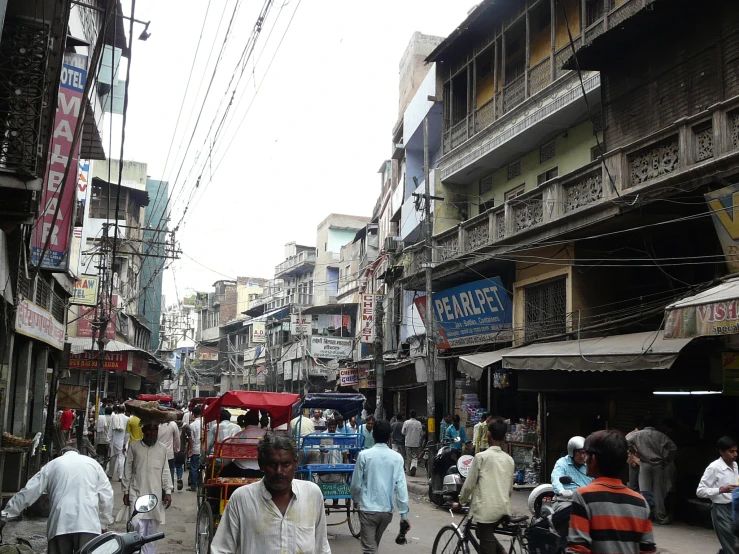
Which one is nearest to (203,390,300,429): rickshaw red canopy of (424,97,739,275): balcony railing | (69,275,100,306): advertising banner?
(424,97,739,275): balcony railing

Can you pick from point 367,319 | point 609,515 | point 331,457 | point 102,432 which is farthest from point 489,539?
point 367,319

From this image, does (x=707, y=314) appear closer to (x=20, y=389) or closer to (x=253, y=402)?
(x=253, y=402)

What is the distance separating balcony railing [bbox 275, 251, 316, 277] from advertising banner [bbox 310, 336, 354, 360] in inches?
574

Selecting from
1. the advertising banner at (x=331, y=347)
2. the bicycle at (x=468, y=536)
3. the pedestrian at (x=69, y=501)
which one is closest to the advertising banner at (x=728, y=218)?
the bicycle at (x=468, y=536)

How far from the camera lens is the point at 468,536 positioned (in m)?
7.30

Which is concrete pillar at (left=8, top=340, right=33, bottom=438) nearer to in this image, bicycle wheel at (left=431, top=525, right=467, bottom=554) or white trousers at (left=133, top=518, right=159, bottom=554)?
white trousers at (left=133, top=518, right=159, bottom=554)

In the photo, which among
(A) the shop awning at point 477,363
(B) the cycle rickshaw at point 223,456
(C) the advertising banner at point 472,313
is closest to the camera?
(B) the cycle rickshaw at point 223,456

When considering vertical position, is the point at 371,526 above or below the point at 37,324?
below

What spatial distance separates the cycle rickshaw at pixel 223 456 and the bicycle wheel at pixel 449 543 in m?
2.46

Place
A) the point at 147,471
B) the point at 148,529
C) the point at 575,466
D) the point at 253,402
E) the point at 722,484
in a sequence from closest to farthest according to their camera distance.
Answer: the point at 575,466 → the point at 722,484 → the point at 148,529 → the point at 147,471 → the point at 253,402

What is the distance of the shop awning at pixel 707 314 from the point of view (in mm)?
9969

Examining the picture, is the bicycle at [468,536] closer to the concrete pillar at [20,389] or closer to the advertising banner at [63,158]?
the advertising banner at [63,158]

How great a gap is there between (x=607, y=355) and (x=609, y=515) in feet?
31.5

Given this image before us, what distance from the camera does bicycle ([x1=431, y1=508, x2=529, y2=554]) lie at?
7.03 m
